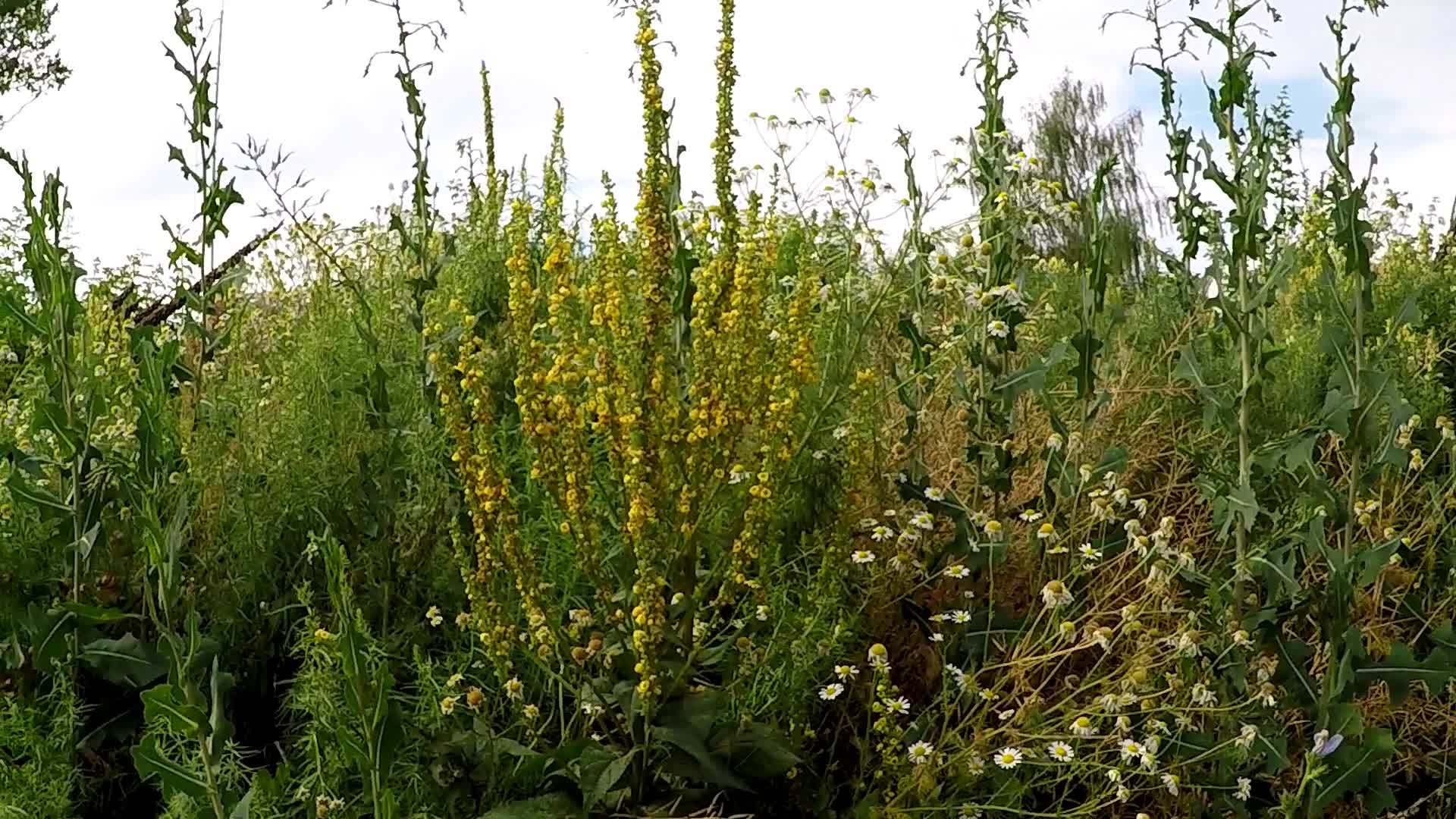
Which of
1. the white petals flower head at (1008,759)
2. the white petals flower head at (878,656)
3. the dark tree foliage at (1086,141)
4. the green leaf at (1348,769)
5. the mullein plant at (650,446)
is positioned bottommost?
the green leaf at (1348,769)

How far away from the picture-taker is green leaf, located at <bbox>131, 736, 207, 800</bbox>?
2170 mm

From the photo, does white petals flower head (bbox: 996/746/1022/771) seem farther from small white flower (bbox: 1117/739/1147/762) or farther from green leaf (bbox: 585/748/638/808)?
green leaf (bbox: 585/748/638/808)

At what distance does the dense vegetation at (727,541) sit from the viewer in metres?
2.47

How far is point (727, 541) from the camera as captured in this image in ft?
8.53

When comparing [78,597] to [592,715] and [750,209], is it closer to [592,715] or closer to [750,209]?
[592,715]

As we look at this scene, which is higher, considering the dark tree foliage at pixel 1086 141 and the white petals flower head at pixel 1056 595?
the dark tree foliage at pixel 1086 141

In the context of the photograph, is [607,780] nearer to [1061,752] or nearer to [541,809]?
[541,809]

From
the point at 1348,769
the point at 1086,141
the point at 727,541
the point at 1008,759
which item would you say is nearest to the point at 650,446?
the point at 727,541

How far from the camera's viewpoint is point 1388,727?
3.37 meters

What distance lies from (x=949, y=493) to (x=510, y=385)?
117 centimetres

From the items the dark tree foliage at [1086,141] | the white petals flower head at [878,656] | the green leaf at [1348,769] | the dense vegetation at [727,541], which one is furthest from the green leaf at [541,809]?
the dark tree foliage at [1086,141]

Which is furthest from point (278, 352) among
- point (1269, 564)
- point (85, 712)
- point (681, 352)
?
point (1269, 564)

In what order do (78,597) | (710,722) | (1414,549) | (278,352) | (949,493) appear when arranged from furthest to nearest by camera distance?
1. (278,352)
2. (1414,549)
3. (949,493)
4. (78,597)
5. (710,722)

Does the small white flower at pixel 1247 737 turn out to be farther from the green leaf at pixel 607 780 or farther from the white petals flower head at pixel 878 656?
the green leaf at pixel 607 780
